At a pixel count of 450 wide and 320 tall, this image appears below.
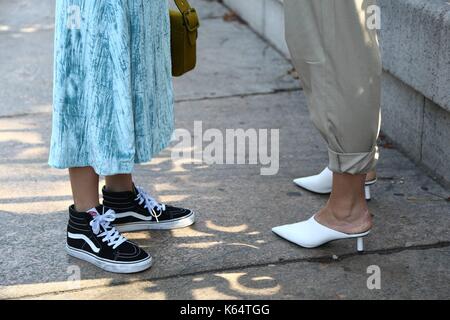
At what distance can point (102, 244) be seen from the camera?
126 inches

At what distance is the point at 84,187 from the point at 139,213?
0.34 meters

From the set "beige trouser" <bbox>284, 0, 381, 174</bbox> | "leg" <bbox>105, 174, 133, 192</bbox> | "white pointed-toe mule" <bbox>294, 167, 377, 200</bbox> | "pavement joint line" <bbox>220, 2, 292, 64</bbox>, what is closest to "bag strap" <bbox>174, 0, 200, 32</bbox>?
"beige trouser" <bbox>284, 0, 381, 174</bbox>

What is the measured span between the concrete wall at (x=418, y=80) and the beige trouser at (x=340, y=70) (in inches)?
33.5

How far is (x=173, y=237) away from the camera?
3.47 m

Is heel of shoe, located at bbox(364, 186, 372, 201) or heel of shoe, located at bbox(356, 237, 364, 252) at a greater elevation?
heel of shoe, located at bbox(364, 186, 372, 201)

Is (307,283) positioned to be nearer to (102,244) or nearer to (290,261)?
(290,261)

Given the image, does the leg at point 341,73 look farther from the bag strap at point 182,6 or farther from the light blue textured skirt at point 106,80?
the light blue textured skirt at point 106,80

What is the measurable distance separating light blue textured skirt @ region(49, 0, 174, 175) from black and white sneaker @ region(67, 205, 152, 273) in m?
0.23

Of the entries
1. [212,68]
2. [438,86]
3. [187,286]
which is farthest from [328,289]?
[212,68]

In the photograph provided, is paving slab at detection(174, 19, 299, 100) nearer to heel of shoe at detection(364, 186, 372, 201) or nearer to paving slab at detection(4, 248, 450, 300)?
heel of shoe at detection(364, 186, 372, 201)

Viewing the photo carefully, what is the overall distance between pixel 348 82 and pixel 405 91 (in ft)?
4.53

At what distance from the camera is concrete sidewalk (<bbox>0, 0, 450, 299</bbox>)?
10.0 feet

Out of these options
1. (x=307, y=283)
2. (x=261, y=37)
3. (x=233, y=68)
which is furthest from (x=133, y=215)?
(x=261, y=37)

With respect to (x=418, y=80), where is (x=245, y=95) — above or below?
below
